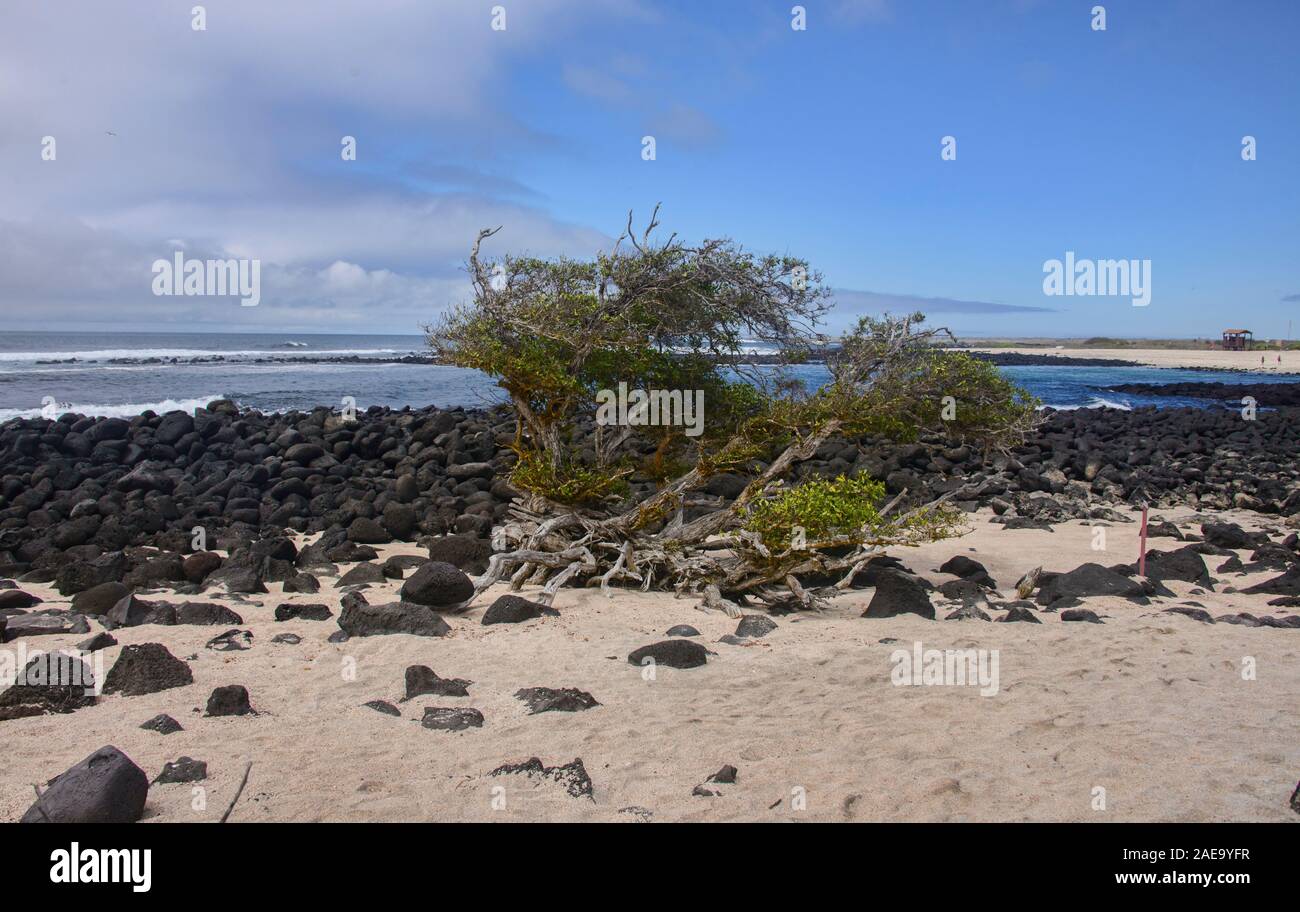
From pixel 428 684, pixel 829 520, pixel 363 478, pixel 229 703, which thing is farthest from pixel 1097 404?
pixel 229 703

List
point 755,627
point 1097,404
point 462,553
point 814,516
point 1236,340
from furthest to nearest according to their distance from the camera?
point 1236,340 < point 1097,404 < point 462,553 < point 814,516 < point 755,627

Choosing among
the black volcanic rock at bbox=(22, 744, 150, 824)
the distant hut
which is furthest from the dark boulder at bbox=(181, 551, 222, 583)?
the distant hut

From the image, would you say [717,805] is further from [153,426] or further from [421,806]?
[153,426]

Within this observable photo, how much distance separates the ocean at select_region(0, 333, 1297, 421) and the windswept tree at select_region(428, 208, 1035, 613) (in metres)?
12.2

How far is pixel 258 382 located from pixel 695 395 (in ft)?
132

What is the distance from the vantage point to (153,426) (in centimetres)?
2202

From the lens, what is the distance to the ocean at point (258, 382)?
3550cm

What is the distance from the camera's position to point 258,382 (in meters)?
46.3

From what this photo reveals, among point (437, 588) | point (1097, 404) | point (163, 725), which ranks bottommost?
point (163, 725)

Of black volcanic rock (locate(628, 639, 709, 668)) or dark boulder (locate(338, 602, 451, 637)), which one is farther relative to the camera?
dark boulder (locate(338, 602, 451, 637))

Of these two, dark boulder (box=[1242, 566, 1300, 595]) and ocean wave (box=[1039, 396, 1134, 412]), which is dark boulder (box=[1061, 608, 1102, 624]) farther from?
ocean wave (box=[1039, 396, 1134, 412])

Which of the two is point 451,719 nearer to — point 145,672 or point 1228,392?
point 145,672

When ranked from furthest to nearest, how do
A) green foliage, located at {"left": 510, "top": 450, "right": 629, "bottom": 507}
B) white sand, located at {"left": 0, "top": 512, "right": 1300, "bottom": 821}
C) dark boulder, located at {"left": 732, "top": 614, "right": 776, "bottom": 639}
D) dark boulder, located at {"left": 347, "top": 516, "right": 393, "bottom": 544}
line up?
1. dark boulder, located at {"left": 347, "top": 516, "right": 393, "bottom": 544}
2. green foliage, located at {"left": 510, "top": 450, "right": 629, "bottom": 507}
3. dark boulder, located at {"left": 732, "top": 614, "right": 776, "bottom": 639}
4. white sand, located at {"left": 0, "top": 512, "right": 1300, "bottom": 821}

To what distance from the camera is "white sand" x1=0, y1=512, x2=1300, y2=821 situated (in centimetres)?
498
